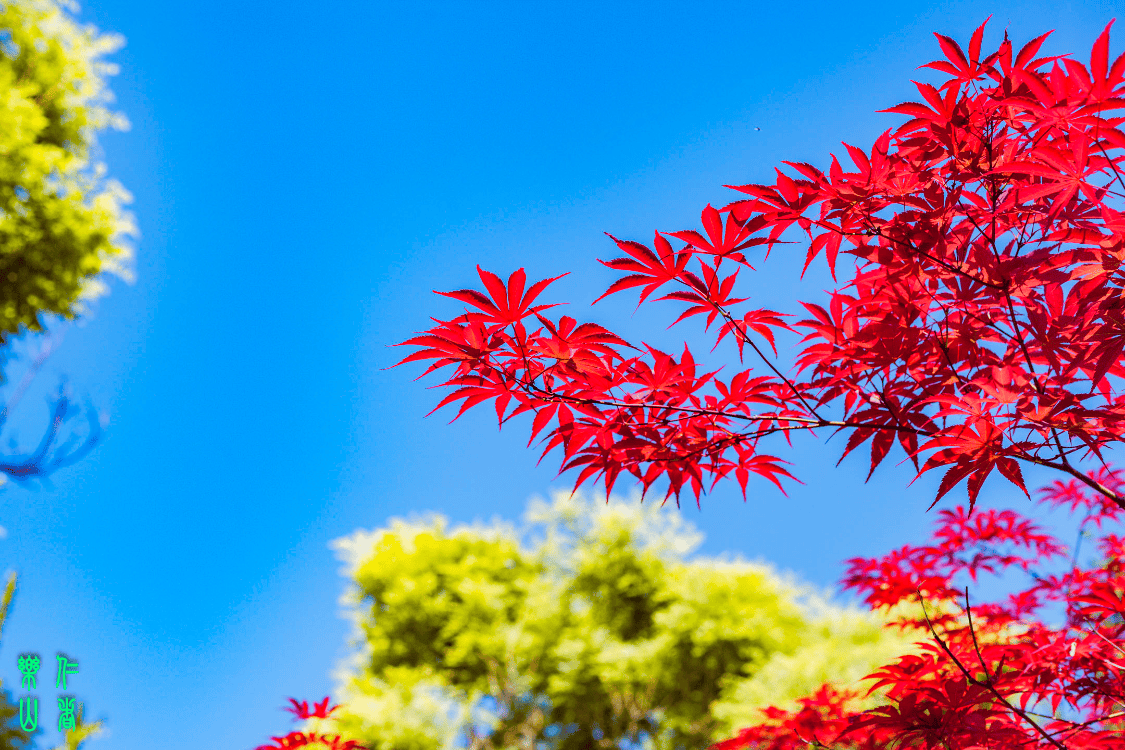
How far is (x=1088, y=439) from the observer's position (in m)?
1.47

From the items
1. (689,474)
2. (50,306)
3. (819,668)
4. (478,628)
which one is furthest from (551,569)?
(689,474)

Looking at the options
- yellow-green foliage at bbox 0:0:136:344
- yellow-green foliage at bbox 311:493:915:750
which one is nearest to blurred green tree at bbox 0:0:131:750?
yellow-green foliage at bbox 0:0:136:344

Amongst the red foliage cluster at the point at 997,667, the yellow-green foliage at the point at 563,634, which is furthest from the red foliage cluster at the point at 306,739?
the yellow-green foliage at the point at 563,634

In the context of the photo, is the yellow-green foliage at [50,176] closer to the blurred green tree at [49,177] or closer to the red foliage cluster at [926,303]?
the blurred green tree at [49,177]

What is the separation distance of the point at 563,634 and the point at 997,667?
7.71 meters

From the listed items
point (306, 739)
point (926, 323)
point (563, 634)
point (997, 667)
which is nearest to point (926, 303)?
point (926, 323)

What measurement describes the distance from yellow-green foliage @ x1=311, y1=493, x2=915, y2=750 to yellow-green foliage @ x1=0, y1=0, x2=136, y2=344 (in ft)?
17.9

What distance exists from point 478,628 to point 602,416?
29.0ft

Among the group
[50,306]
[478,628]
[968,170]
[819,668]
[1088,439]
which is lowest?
[1088,439]

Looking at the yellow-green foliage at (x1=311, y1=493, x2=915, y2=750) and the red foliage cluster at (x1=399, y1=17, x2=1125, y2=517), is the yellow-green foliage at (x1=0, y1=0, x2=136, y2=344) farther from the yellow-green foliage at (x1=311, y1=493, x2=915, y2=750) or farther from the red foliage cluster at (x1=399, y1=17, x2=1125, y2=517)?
the red foliage cluster at (x1=399, y1=17, x2=1125, y2=517)

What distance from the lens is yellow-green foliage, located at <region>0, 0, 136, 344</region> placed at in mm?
7348

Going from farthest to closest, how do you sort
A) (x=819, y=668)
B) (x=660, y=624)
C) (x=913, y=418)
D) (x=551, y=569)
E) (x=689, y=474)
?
(x=551, y=569) < (x=660, y=624) < (x=819, y=668) < (x=689, y=474) < (x=913, y=418)

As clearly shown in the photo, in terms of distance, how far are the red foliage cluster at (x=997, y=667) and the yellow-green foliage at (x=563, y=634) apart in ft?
17.1

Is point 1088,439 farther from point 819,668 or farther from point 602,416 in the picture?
point 819,668
